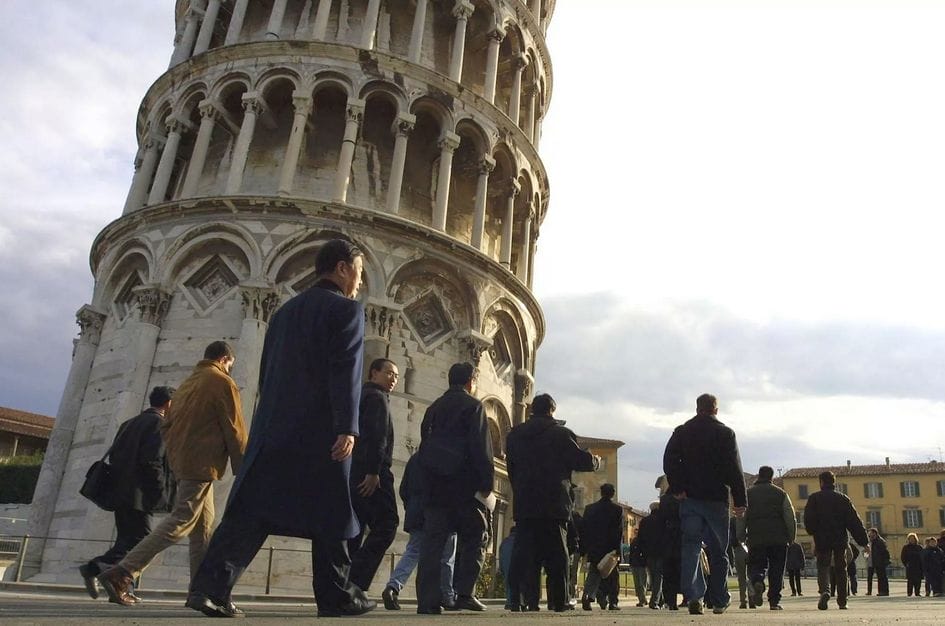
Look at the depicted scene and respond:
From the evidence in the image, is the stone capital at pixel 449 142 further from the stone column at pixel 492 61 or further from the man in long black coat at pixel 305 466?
the man in long black coat at pixel 305 466

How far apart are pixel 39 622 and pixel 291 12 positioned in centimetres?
2182

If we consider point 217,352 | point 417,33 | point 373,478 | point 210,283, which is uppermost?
point 417,33

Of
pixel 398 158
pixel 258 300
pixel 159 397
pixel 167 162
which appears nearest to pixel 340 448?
pixel 159 397

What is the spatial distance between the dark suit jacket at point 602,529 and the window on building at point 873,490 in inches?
2818

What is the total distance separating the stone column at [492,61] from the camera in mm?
22344

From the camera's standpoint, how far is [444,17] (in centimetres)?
A: 2316

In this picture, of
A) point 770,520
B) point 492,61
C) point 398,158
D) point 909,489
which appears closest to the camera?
point 770,520

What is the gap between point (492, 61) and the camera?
22859 mm

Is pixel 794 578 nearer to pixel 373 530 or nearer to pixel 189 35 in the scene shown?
pixel 373 530

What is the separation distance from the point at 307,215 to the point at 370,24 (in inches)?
253

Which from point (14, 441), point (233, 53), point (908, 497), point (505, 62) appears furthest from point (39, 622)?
point (908, 497)

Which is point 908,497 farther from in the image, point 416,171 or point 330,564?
point 330,564

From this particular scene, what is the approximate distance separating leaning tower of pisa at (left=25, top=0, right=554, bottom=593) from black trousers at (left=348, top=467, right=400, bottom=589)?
8.86 meters

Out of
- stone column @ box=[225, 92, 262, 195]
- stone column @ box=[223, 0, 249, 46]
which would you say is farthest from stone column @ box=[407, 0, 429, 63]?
stone column @ box=[223, 0, 249, 46]
